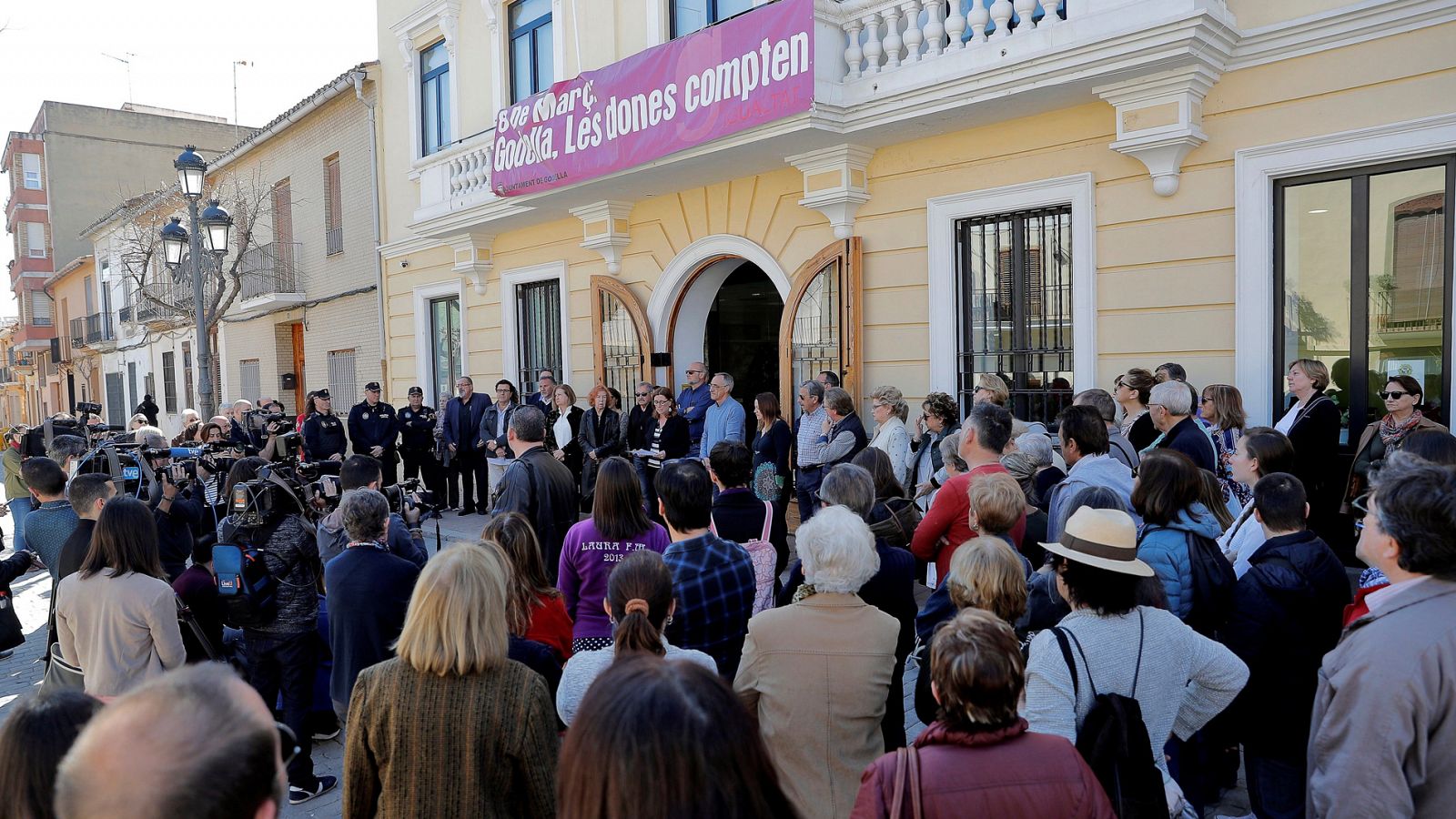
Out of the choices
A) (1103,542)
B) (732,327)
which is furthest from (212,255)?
(1103,542)

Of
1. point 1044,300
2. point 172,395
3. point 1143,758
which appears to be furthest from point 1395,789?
point 172,395

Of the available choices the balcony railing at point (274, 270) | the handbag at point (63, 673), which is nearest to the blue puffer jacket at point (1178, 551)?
the handbag at point (63, 673)

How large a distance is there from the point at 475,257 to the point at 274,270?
806cm

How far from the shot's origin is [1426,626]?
222 cm

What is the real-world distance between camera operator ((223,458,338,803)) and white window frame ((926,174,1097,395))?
18.3ft

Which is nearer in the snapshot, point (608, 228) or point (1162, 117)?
point (1162, 117)

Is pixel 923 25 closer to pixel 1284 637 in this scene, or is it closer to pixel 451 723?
pixel 1284 637

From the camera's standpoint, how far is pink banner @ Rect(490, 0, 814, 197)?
7992 mm

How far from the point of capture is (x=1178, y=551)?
3.54m

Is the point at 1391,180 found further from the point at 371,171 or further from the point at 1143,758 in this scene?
the point at 371,171

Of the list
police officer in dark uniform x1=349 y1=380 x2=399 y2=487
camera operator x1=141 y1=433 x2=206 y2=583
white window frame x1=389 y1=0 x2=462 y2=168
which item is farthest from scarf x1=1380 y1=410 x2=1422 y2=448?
white window frame x1=389 y1=0 x2=462 y2=168

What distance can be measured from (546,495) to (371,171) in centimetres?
1186

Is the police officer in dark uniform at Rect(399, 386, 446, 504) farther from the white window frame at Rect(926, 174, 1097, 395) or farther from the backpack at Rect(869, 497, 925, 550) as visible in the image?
the backpack at Rect(869, 497, 925, 550)

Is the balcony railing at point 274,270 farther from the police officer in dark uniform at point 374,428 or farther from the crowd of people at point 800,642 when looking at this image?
the crowd of people at point 800,642
